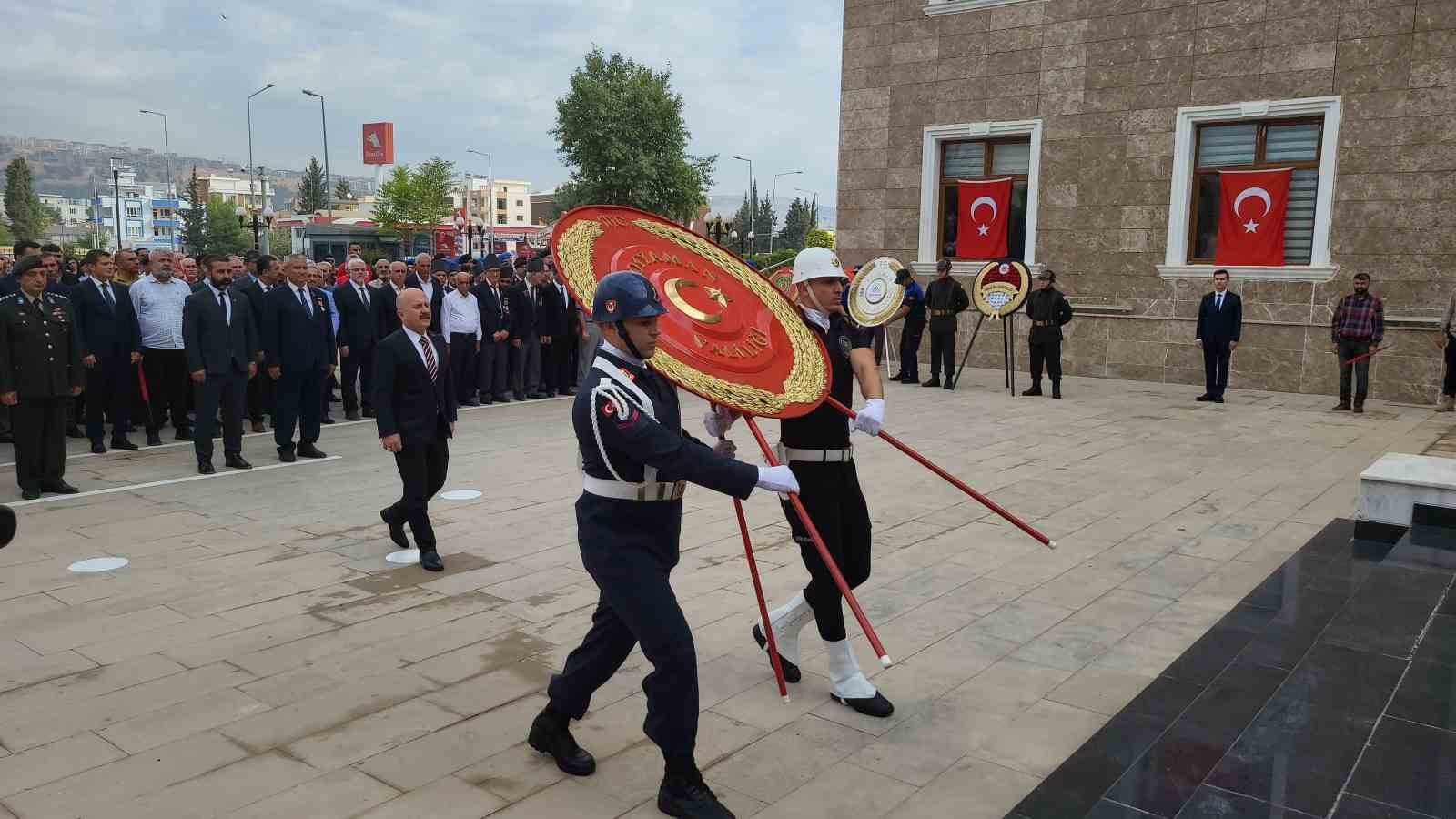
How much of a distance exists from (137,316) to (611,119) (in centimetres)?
4687

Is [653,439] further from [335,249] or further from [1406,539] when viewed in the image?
[335,249]

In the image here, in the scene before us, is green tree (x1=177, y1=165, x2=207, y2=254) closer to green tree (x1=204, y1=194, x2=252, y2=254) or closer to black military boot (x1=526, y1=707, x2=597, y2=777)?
green tree (x1=204, y1=194, x2=252, y2=254)

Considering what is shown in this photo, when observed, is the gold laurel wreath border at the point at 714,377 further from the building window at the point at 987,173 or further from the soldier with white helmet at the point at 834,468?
the building window at the point at 987,173

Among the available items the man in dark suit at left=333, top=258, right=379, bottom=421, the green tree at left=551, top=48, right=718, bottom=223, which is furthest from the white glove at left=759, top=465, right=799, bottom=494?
the green tree at left=551, top=48, right=718, bottom=223

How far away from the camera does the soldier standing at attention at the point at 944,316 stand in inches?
642

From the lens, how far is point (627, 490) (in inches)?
135

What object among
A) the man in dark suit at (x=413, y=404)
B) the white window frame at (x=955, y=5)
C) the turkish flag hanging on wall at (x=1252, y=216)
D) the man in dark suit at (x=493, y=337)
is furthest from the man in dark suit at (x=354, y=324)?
the turkish flag hanging on wall at (x=1252, y=216)

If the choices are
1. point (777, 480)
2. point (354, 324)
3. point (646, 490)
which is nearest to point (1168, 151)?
point (354, 324)

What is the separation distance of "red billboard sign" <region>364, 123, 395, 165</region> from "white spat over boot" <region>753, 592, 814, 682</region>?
99.9 metres

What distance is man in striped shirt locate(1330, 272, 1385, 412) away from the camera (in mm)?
13273

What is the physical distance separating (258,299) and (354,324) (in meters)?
2.18

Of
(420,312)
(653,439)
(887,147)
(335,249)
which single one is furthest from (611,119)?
(653,439)

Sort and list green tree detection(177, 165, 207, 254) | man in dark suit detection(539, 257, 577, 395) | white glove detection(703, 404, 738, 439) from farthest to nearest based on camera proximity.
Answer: green tree detection(177, 165, 207, 254) < man in dark suit detection(539, 257, 577, 395) < white glove detection(703, 404, 738, 439)

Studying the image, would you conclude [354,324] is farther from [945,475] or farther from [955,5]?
[955,5]
